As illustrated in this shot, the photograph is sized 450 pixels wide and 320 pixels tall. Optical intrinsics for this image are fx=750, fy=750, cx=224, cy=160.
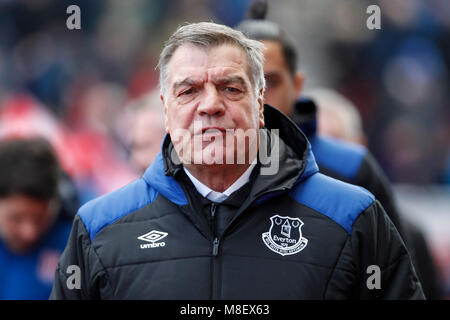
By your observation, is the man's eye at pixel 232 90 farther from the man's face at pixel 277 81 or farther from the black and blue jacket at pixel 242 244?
the man's face at pixel 277 81

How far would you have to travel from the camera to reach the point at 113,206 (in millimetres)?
2684

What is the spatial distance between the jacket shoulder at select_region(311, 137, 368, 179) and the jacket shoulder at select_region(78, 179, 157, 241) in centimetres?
141

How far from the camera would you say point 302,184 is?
2719mm

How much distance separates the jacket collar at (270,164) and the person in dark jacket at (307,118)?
100 cm

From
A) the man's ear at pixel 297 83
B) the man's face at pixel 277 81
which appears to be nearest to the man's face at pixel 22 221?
the man's face at pixel 277 81

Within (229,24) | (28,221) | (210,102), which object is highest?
(229,24)

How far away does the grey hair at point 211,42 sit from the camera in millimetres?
2705

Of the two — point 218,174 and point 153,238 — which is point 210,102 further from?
point 153,238

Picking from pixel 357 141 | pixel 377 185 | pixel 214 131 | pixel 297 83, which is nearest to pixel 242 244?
pixel 214 131

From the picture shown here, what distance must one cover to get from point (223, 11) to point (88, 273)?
26.3 feet

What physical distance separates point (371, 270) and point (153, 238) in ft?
2.44

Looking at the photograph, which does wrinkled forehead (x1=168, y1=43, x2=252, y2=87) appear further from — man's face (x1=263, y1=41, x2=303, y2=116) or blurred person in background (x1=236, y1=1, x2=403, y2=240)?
man's face (x1=263, y1=41, x2=303, y2=116)
